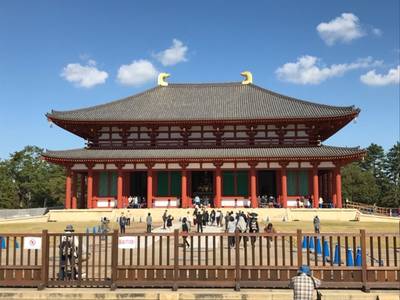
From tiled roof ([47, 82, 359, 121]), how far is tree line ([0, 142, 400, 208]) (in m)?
28.5

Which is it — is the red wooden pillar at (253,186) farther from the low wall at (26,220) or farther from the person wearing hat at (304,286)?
the person wearing hat at (304,286)

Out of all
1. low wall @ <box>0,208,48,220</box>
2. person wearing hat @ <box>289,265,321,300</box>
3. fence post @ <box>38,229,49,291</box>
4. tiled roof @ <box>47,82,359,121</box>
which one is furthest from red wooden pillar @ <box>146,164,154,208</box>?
person wearing hat @ <box>289,265,321,300</box>

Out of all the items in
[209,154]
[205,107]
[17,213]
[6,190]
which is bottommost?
[17,213]

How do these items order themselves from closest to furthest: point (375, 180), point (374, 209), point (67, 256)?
point (67, 256) < point (374, 209) < point (375, 180)

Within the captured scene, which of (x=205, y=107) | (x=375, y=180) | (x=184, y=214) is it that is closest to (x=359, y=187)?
(x=375, y=180)

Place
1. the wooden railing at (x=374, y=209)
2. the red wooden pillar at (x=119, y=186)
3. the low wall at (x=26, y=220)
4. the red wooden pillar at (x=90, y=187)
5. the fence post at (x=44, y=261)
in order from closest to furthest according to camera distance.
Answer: the fence post at (x=44, y=261)
the low wall at (x=26, y=220)
the red wooden pillar at (x=119, y=186)
the red wooden pillar at (x=90, y=187)
the wooden railing at (x=374, y=209)

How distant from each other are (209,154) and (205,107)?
7.96 m

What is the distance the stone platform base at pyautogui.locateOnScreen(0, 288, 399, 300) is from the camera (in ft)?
33.0

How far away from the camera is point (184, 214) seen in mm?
35625

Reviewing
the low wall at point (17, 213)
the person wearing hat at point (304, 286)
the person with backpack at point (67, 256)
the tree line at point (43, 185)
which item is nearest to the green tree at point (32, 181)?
the tree line at point (43, 185)

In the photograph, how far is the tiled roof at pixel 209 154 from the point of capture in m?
36.9

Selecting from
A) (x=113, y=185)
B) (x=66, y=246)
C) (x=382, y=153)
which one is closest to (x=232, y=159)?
(x=113, y=185)

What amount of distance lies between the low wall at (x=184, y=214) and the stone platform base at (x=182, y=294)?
24.0 metres

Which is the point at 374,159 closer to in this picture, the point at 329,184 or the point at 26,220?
the point at 329,184
